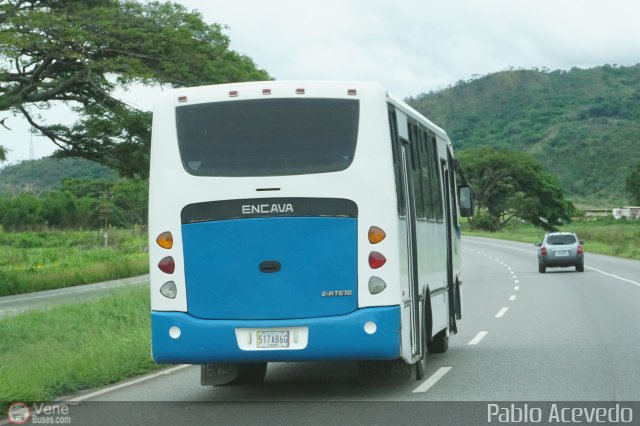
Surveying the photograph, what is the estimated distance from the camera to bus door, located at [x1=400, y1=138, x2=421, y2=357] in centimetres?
1097

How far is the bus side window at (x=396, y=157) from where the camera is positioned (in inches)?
414

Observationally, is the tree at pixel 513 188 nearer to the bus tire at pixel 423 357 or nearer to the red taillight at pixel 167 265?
A: the bus tire at pixel 423 357

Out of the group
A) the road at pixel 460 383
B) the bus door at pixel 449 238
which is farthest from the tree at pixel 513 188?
the bus door at pixel 449 238

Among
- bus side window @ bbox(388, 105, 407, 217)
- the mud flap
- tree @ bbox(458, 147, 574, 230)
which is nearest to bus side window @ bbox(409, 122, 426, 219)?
bus side window @ bbox(388, 105, 407, 217)

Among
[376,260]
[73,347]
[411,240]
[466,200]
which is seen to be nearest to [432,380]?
[411,240]

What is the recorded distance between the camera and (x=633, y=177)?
4488 inches

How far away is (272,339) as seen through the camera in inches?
395

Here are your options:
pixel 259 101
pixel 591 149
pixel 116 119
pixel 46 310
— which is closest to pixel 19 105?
pixel 116 119

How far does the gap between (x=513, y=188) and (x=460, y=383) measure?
10395 cm

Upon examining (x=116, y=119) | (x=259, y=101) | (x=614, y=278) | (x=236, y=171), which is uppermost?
(x=116, y=119)

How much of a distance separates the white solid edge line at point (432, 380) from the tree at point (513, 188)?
10066 cm

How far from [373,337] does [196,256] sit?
1799 millimetres

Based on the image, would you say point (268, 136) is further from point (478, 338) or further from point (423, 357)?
point (478, 338)

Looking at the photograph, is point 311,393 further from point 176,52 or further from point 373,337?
point 176,52
